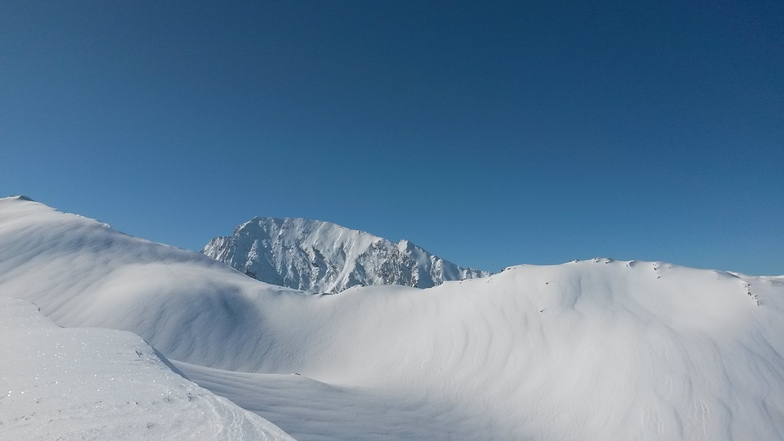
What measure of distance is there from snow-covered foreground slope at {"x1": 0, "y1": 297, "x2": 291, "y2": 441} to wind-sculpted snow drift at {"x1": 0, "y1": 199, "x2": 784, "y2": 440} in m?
1.83

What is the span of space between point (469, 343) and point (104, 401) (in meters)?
20.4

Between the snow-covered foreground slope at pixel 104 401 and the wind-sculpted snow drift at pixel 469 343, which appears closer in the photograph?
the snow-covered foreground slope at pixel 104 401

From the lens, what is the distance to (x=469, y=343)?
77.2 feet

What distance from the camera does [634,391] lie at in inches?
628

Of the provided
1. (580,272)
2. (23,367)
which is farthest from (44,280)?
(580,272)

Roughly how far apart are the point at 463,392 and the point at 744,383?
11.9 metres

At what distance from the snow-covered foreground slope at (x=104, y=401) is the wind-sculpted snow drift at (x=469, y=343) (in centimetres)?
183

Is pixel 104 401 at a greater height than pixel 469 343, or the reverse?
pixel 469 343

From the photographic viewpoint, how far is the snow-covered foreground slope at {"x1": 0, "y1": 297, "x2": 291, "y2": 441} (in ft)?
18.0

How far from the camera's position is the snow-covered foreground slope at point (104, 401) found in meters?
5.49

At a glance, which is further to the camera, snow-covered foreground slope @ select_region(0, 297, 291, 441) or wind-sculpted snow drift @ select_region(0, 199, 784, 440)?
wind-sculpted snow drift @ select_region(0, 199, 784, 440)

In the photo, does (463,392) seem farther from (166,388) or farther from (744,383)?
(166,388)

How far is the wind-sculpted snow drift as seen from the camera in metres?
14.3

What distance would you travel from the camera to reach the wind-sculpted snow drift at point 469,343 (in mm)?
14312
